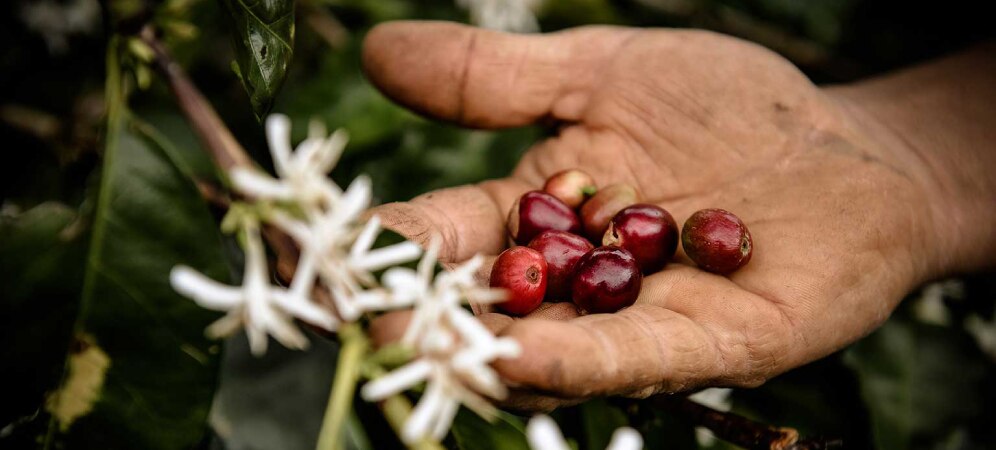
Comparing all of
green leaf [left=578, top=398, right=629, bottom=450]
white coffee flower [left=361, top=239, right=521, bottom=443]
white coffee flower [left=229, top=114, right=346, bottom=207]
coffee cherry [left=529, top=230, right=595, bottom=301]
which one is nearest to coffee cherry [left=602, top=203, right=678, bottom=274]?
coffee cherry [left=529, top=230, right=595, bottom=301]

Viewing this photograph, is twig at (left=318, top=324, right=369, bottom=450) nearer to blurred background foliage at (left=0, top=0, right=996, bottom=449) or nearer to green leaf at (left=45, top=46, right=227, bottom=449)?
blurred background foliage at (left=0, top=0, right=996, bottom=449)

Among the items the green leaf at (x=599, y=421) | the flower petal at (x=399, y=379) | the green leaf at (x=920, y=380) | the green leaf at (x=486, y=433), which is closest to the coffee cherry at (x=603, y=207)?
the green leaf at (x=599, y=421)

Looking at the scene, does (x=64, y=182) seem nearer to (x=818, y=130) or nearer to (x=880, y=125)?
(x=818, y=130)

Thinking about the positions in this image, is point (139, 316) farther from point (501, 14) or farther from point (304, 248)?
point (501, 14)

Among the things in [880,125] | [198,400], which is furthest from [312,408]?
[880,125]

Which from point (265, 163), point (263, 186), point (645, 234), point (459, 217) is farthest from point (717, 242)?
point (265, 163)

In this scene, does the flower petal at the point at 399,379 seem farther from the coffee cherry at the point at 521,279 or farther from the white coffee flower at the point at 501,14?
the white coffee flower at the point at 501,14

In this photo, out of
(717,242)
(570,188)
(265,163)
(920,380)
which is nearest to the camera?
(717,242)
